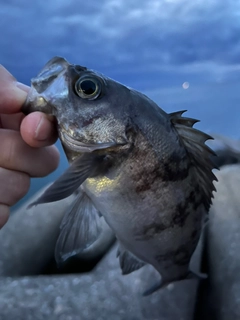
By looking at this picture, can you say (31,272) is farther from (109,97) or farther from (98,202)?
(109,97)

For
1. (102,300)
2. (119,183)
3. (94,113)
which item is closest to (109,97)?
(94,113)

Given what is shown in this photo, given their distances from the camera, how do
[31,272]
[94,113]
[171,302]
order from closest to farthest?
[94,113]
[171,302]
[31,272]

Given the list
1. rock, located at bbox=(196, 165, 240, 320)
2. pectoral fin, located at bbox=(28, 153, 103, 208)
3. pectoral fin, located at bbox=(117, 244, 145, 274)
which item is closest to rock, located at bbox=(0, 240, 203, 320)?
rock, located at bbox=(196, 165, 240, 320)

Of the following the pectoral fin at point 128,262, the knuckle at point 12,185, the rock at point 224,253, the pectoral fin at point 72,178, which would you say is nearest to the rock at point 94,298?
the rock at point 224,253

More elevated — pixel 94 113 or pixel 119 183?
pixel 94 113

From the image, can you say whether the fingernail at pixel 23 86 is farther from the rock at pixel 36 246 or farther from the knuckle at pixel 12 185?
the rock at pixel 36 246

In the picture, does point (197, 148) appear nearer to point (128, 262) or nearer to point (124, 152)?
point (124, 152)

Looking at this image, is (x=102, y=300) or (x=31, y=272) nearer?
(x=102, y=300)

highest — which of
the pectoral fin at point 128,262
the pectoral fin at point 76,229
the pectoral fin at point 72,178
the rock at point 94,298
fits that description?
the pectoral fin at point 72,178
